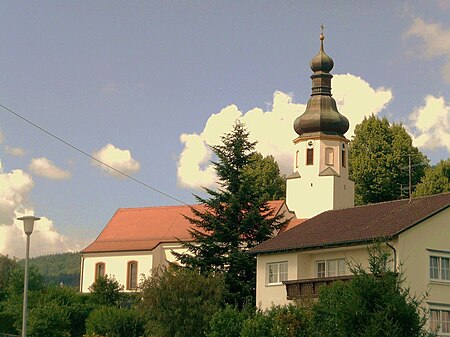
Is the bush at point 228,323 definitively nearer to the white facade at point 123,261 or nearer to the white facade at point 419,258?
the white facade at point 419,258

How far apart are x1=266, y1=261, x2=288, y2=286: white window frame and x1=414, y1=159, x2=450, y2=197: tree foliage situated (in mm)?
30165

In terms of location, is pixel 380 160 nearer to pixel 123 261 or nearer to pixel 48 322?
pixel 123 261

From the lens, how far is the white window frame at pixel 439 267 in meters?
40.8

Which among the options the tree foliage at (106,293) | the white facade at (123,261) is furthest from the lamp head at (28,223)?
the white facade at (123,261)

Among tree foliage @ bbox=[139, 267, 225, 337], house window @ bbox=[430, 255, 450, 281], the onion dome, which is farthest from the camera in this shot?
the onion dome

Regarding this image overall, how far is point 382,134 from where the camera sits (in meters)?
82.7

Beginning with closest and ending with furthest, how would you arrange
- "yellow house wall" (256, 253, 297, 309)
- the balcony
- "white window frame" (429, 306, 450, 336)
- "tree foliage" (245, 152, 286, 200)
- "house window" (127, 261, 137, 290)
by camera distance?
1. "white window frame" (429, 306, 450, 336)
2. the balcony
3. "yellow house wall" (256, 253, 297, 309)
4. "house window" (127, 261, 137, 290)
5. "tree foliage" (245, 152, 286, 200)

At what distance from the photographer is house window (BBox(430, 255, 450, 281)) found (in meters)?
41.0

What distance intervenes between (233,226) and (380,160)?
33137 millimetres

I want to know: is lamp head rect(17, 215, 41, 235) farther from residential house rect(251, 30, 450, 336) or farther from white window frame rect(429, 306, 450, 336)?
white window frame rect(429, 306, 450, 336)

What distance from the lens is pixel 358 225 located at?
143ft

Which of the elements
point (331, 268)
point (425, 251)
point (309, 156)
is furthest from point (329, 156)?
point (425, 251)

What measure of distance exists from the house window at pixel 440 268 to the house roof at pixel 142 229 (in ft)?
145

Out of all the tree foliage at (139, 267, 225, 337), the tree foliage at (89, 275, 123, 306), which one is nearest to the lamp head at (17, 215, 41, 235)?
the tree foliage at (139, 267, 225, 337)
